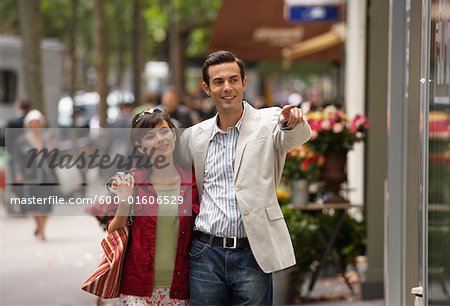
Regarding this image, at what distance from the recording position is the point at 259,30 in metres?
19.0

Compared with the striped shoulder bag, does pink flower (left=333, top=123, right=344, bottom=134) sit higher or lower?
higher

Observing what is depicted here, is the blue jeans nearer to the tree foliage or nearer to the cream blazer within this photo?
the cream blazer

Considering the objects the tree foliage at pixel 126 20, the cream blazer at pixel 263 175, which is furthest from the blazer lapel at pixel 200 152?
the tree foliage at pixel 126 20

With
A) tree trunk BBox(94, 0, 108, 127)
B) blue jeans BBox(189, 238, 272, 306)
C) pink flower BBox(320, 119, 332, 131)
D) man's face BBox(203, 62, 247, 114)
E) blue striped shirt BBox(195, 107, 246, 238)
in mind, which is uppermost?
tree trunk BBox(94, 0, 108, 127)

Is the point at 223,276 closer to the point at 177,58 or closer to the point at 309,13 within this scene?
the point at 309,13

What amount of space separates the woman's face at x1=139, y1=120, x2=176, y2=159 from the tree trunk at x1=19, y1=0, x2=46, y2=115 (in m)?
16.2

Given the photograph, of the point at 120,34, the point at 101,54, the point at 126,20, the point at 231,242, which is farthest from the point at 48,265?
the point at 126,20

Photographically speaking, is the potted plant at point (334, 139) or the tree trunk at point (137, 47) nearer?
the potted plant at point (334, 139)

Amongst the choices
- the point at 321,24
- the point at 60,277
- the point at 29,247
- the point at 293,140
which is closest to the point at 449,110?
the point at 293,140

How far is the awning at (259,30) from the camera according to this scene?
17297 millimetres

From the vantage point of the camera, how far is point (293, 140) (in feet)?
13.7

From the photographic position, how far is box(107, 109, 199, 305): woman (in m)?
4.32

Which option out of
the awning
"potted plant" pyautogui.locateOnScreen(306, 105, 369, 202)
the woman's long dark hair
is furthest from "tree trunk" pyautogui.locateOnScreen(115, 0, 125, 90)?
the woman's long dark hair

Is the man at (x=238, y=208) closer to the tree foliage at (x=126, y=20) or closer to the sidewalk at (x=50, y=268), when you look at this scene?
the sidewalk at (x=50, y=268)
